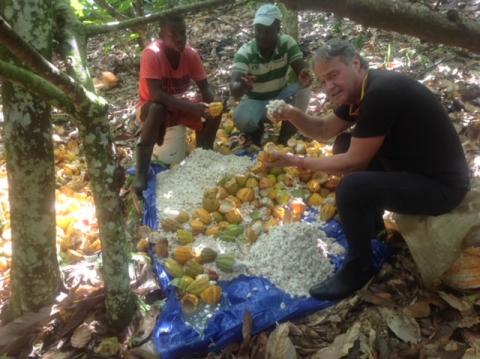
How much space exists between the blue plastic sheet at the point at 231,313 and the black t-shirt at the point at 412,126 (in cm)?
69

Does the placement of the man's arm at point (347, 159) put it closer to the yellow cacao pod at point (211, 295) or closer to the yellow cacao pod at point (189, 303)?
the yellow cacao pod at point (211, 295)

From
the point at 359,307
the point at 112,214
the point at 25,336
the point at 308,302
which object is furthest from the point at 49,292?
the point at 359,307

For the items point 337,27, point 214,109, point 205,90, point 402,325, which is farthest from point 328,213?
point 337,27

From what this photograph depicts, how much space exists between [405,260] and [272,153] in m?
1.08

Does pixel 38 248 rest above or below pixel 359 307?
above

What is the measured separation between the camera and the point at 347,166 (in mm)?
2818

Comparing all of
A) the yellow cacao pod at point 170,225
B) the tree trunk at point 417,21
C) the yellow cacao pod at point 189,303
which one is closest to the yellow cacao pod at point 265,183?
the yellow cacao pod at point 170,225

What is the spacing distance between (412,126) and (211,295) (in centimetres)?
150

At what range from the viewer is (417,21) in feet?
4.67

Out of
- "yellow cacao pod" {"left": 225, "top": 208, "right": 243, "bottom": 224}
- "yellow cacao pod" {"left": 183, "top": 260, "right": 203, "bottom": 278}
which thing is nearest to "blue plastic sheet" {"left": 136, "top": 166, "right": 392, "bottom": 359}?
"yellow cacao pod" {"left": 183, "top": 260, "right": 203, "bottom": 278}

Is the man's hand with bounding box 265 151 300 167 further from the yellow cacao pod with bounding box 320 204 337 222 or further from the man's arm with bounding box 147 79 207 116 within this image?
the man's arm with bounding box 147 79 207 116

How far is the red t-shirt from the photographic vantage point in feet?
13.1

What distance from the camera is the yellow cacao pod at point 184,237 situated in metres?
3.39

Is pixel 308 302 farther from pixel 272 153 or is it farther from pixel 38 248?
pixel 38 248
